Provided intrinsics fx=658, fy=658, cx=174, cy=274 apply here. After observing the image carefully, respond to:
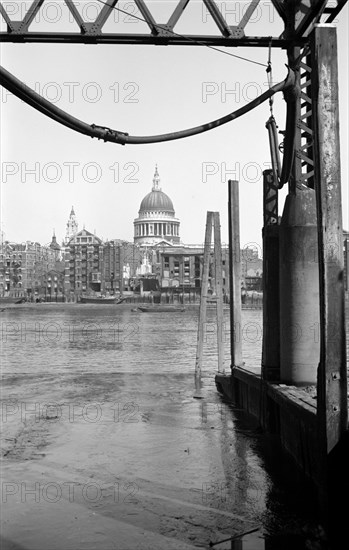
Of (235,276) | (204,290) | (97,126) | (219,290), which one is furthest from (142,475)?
(204,290)

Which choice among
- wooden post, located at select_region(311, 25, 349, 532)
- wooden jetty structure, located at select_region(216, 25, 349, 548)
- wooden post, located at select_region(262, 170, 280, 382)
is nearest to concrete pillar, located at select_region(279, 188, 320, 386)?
wooden jetty structure, located at select_region(216, 25, 349, 548)

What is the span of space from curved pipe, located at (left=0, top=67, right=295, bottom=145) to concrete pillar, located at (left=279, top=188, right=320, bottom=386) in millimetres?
1630

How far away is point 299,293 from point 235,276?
5.72m

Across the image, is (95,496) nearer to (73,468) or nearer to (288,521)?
(73,468)

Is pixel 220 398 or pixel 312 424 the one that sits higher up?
pixel 312 424

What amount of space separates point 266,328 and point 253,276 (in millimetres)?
175993

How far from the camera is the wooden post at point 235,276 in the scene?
15438mm

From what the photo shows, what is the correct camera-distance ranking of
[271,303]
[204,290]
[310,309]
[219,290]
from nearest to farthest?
[310,309], [271,303], [219,290], [204,290]

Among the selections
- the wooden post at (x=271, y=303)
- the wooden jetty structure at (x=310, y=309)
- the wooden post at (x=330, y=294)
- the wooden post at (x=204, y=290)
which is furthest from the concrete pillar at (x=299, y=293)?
the wooden post at (x=204, y=290)

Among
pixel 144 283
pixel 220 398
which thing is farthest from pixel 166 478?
pixel 144 283

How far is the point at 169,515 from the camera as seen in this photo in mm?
7609

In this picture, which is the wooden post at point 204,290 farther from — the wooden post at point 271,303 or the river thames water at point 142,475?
the wooden post at point 271,303

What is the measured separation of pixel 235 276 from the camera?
15.8m

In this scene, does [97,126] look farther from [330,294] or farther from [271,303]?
[271,303]
